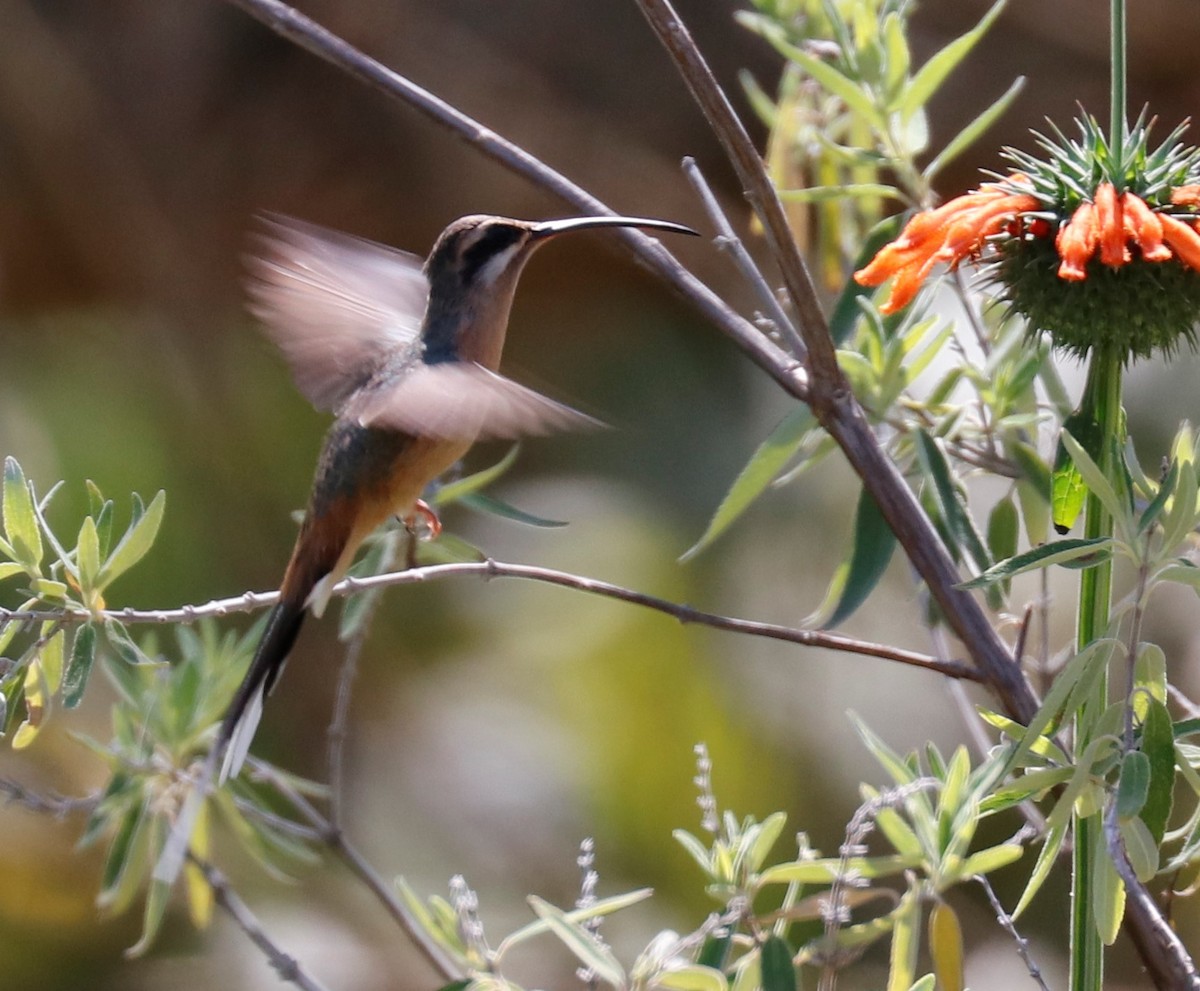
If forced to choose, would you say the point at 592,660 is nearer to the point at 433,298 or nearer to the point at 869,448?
the point at 433,298

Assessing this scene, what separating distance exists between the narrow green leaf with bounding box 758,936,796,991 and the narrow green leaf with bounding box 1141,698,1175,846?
0.25 meters

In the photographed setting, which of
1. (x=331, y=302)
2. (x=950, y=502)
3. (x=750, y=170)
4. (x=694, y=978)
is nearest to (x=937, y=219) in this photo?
(x=750, y=170)

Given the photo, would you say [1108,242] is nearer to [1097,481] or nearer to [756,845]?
[1097,481]

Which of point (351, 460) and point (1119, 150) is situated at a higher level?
point (1119, 150)

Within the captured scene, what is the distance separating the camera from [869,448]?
0.84 metres

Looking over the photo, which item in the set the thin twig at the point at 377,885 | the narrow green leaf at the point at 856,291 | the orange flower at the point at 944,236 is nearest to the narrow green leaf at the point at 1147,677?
the orange flower at the point at 944,236

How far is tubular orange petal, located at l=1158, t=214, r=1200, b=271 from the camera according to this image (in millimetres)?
704

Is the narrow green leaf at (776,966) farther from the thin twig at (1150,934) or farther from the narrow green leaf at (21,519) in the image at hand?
the narrow green leaf at (21,519)

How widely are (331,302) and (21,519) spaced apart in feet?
1.62

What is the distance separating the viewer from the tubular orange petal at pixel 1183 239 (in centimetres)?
70

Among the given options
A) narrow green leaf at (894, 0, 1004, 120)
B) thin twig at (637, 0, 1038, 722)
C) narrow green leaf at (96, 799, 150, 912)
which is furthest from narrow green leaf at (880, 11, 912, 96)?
narrow green leaf at (96, 799, 150, 912)

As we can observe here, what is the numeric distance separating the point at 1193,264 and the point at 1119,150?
0.09 metres

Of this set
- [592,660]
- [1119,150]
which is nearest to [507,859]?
[592,660]

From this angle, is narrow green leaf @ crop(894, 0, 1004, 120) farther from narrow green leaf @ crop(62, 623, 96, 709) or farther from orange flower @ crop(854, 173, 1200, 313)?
narrow green leaf @ crop(62, 623, 96, 709)
